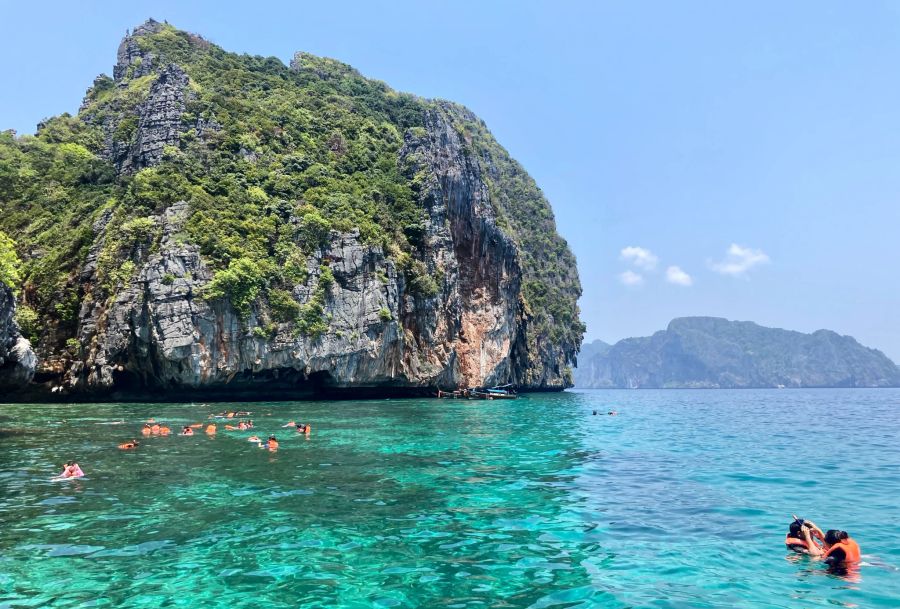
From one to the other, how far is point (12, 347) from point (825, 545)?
103ft

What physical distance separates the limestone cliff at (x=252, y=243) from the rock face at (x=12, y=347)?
14.0 metres

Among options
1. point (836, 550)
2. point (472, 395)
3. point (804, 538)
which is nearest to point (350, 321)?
point (472, 395)

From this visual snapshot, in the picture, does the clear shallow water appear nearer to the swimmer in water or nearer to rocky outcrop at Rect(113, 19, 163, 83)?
the swimmer in water

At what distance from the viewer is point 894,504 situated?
501 inches

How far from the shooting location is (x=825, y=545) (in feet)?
29.7

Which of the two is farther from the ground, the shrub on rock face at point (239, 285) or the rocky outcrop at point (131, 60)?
the rocky outcrop at point (131, 60)

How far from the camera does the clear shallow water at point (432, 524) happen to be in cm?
746

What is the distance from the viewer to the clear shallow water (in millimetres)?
7457

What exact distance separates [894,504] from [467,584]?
11.3m

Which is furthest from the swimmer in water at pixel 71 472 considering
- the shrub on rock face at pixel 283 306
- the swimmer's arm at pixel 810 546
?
the shrub on rock face at pixel 283 306

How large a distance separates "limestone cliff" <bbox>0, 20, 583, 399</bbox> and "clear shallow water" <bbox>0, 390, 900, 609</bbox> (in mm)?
24495

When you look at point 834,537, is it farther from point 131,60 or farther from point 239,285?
point 131,60

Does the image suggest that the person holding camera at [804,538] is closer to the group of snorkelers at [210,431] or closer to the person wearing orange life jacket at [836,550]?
the person wearing orange life jacket at [836,550]

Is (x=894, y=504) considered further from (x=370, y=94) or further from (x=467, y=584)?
(x=370, y=94)
